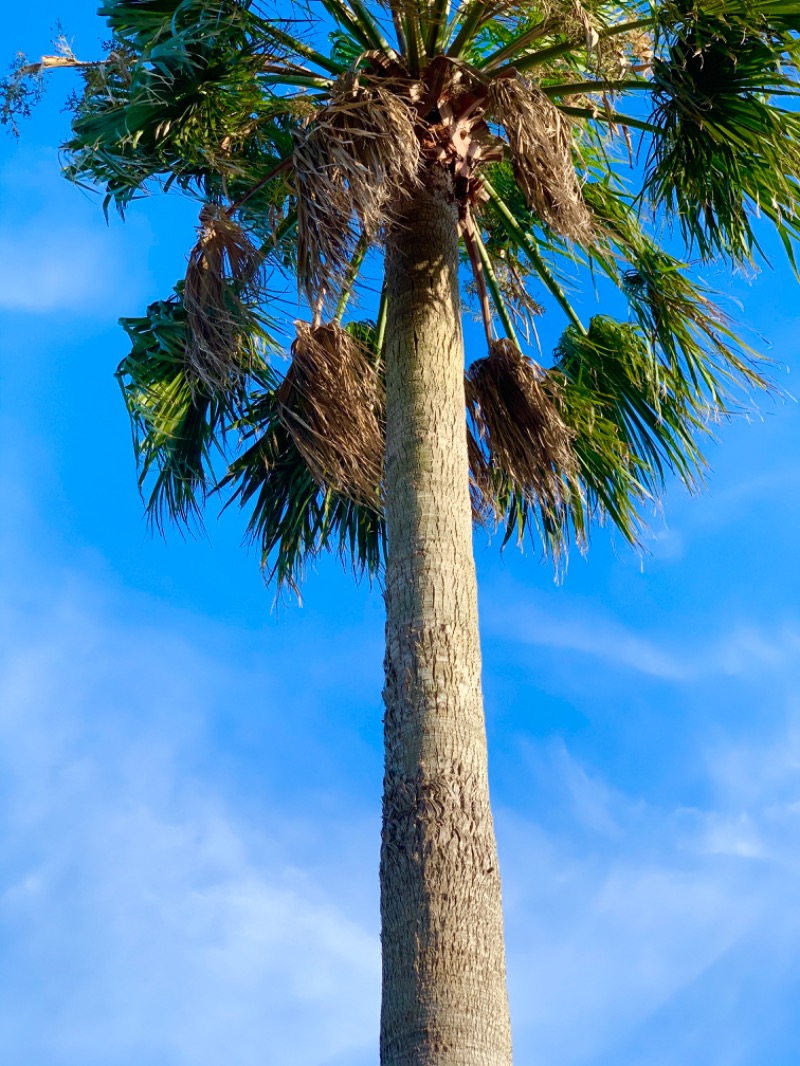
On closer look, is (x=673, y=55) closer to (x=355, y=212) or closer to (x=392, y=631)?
(x=355, y=212)

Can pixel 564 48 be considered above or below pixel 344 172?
above

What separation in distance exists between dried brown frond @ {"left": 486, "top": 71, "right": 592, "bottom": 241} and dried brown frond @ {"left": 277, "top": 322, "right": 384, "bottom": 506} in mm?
1160

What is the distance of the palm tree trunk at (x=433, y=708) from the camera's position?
361 cm

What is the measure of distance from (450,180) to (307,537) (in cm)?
258

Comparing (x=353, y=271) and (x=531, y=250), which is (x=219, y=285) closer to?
(x=353, y=271)

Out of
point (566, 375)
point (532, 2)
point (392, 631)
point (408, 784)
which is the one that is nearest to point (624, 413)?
point (566, 375)

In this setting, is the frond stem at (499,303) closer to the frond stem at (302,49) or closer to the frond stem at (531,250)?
the frond stem at (531,250)

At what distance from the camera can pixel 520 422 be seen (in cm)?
618

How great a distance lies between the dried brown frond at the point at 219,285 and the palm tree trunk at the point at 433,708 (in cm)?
65

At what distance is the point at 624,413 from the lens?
6934 millimetres

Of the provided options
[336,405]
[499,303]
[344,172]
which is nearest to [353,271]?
[336,405]

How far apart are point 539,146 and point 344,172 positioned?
839mm

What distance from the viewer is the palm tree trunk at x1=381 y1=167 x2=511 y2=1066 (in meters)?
3.61

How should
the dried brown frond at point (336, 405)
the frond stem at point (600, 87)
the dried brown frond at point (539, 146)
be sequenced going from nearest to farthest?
the dried brown frond at point (539, 146) → the frond stem at point (600, 87) → the dried brown frond at point (336, 405)
